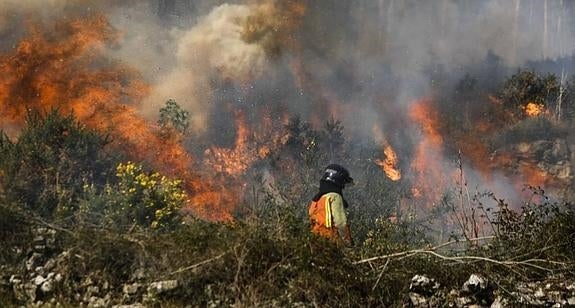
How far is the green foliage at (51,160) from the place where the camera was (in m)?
10.5

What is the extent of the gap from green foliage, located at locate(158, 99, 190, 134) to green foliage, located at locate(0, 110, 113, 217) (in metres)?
13.9

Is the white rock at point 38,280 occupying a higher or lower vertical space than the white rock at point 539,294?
higher

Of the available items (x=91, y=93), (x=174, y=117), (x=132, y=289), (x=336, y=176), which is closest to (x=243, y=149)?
(x=174, y=117)

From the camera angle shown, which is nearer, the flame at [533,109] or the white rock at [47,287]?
the white rock at [47,287]

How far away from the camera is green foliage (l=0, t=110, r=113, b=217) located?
10502 millimetres

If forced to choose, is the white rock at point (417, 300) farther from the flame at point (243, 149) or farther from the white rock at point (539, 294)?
the flame at point (243, 149)

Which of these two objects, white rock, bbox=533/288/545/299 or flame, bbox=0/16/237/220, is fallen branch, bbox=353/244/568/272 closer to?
white rock, bbox=533/288/545/299

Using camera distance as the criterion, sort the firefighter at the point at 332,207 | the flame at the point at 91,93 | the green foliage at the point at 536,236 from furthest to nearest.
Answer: the flame at the point at 91,93
the firefighter at the point at 332,207
the green foliage at the point at 536,236

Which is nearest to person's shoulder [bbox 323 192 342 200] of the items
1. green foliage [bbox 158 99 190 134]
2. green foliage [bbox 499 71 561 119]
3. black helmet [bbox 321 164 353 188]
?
black helmet [bbox 321 164 353 188]

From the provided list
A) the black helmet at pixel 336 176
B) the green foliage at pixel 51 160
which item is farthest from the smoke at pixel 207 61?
the black helmet at pixel 336 176

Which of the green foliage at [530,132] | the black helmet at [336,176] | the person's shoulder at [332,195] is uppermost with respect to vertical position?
the green foliage at [530,132]

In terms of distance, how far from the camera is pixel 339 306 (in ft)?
21.1

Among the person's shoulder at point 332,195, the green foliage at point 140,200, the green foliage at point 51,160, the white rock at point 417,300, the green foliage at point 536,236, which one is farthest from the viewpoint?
the green foliage at point 140,200

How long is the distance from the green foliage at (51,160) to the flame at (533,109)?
119 feet
